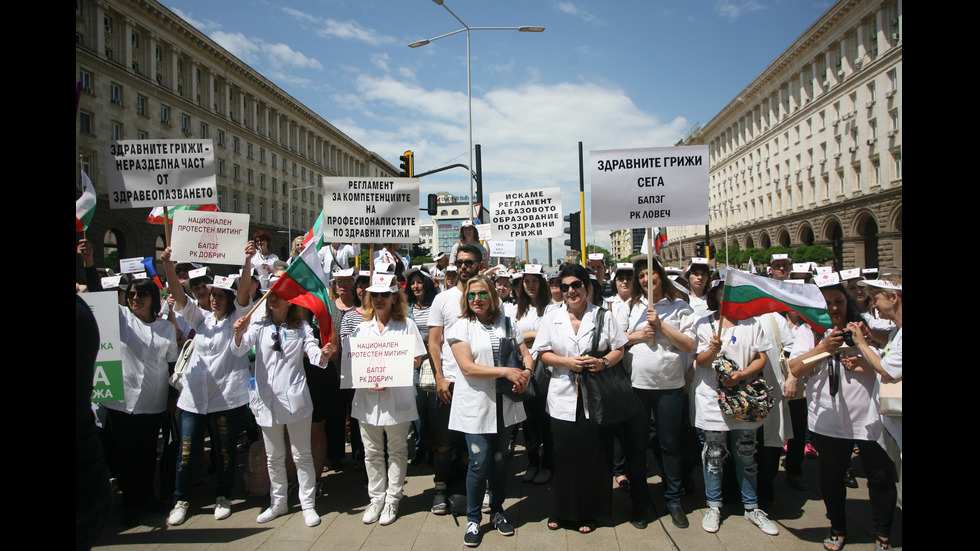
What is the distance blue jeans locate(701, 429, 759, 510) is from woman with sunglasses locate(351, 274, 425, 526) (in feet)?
8.00

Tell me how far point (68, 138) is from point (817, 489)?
240 inches

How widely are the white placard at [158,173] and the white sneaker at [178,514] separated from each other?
119 inches

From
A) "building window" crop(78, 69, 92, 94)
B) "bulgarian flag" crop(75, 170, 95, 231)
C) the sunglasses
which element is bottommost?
the sunglasses

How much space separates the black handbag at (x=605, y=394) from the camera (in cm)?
425

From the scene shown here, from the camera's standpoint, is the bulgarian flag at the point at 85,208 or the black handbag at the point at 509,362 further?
the bulgarian flag at the point at 85,208

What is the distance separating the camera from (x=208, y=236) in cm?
595

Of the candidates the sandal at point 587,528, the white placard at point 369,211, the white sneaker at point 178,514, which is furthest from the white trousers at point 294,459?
the white placard at point 369,211

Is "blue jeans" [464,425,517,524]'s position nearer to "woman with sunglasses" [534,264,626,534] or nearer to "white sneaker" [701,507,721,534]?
"woman with sunglasses" [534,264,626,534]

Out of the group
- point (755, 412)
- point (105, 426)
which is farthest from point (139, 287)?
point (755, 412)

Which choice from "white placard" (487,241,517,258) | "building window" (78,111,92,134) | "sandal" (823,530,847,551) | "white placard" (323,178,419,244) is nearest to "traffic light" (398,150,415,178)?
"white placard" (487,241,517,258)

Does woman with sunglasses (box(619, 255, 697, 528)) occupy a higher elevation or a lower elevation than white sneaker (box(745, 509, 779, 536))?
higher

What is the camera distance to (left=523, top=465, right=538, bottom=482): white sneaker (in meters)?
5.65

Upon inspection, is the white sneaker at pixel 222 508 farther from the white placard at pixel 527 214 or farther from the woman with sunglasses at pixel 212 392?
the white placard at pixel 527 214
